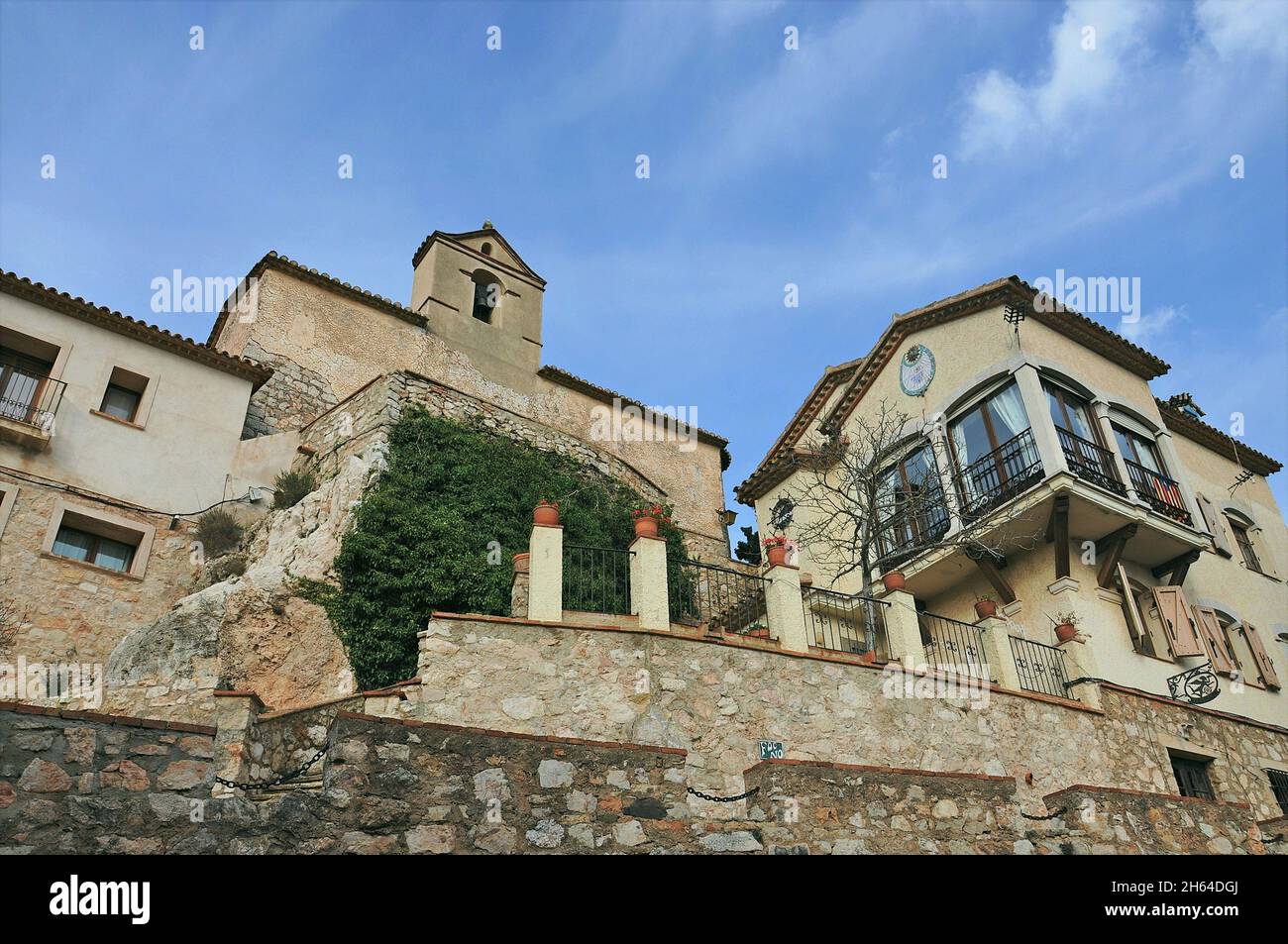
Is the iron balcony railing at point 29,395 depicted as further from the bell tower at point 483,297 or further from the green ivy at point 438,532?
the bell tower at point 483,297

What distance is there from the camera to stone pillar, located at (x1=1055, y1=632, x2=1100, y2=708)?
14328 mm

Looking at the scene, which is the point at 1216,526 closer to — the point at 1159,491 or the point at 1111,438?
the point at 1159,491

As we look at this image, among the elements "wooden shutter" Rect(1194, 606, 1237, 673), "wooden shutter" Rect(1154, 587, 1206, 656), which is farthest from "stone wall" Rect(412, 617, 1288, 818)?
"wooden shutter" Rect(1194, 606, 1237, 673)

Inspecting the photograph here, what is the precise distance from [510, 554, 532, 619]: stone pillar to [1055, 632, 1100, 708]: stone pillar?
8970 mm

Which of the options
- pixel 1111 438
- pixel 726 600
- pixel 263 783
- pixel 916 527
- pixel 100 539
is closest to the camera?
pixel 263 783

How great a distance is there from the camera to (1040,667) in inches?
579

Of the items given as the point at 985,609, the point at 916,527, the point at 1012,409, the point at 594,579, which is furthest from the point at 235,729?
the point at 1012,409

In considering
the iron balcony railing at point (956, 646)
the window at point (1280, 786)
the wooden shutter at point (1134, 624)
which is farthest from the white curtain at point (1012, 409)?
the window at point (1280, 786)

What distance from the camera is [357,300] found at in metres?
23.7

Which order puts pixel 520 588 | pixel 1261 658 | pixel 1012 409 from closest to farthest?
pixel 520 588
pixel 1012 409
pixel 1261 658

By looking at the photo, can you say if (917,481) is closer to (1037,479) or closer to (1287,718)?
(1037,479)

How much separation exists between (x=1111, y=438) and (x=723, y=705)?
11.4 m
